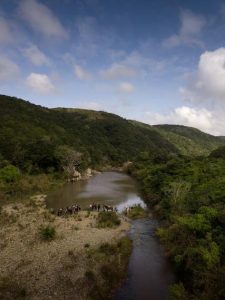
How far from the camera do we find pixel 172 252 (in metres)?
31.7

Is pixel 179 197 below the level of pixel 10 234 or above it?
above

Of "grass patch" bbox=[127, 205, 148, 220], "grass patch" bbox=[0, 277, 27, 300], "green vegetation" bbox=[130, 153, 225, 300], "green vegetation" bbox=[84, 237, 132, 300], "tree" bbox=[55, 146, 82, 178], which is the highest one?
"tree" bbox=[55, 146, 82, 178]

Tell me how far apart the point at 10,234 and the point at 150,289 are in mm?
18769

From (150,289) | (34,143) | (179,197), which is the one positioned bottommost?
(150,289)

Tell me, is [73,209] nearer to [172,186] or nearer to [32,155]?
[172,186]

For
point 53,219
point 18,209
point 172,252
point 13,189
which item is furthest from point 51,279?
point 13,189

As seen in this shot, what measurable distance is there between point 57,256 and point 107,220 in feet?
46.6

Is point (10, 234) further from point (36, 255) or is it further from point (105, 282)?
point (105, 282)

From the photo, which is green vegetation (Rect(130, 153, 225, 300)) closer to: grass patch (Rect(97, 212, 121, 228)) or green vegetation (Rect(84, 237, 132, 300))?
green vegetation (Rect(84, 237, 132, 300))

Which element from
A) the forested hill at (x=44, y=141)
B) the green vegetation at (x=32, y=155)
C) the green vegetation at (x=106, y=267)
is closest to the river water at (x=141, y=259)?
the green vegetation at (x=106, y=267)

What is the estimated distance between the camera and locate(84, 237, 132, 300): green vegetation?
24467mm

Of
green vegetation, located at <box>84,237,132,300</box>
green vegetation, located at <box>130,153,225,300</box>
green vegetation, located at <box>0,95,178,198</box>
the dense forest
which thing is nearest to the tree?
green vegetation, located at <box>0,95,178,198</box>

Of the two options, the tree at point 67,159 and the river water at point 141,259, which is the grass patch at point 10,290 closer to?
the river water at point 141,259

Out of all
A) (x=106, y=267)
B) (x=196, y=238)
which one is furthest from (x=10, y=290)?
(x=196, y=238)
